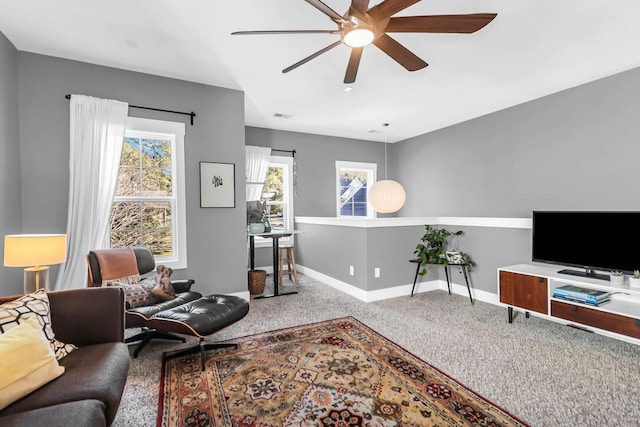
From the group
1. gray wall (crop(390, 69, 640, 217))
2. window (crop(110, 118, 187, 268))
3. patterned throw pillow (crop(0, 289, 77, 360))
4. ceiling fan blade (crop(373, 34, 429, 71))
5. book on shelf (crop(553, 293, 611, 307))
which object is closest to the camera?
patterned throw pillow (crop(0, 289, 77, 360))

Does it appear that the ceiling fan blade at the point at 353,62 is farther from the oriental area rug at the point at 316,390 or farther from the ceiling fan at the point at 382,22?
the oriental area rug at the point at 316,390

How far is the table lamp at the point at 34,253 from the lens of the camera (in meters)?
2.12

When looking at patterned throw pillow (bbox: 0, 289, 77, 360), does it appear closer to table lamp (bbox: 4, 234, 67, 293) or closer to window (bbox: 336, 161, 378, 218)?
table lamp (bbox: 4, 234, 67, 293)

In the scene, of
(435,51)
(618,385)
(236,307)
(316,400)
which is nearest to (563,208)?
(618,385)

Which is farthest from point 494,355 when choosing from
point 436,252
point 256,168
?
point 256,168

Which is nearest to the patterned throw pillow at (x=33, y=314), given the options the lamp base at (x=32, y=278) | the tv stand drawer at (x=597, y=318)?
the lamp base at (x=32, y=278)

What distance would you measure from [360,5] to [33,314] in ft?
7.86

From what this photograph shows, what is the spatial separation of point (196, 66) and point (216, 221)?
1.73 metres

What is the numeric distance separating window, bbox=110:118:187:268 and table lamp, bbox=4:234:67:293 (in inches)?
48.4

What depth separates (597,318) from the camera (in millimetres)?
2717

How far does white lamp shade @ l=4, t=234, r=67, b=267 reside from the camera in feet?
6.96

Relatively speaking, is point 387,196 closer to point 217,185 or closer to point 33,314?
point 217,185

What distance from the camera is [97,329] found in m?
1.87

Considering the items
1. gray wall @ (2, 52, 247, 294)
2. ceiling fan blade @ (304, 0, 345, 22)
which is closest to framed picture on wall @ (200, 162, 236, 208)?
gray wall @ (2, 52, 247, 294)
